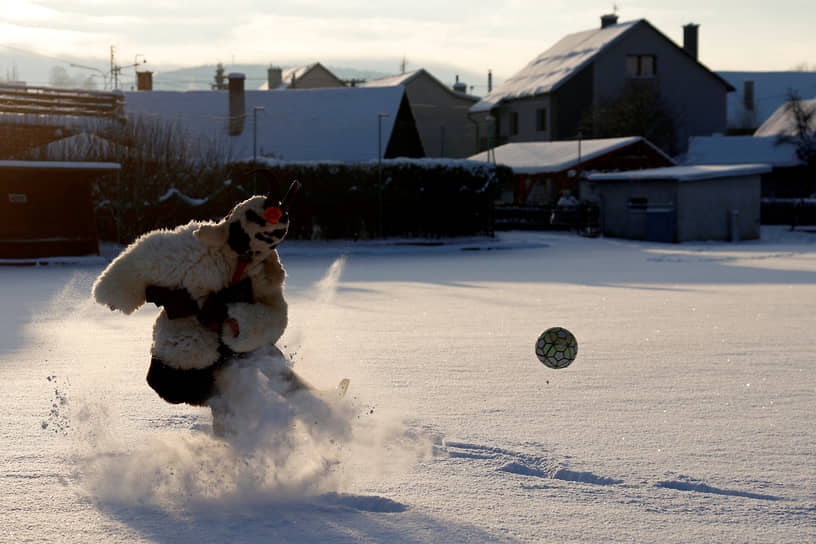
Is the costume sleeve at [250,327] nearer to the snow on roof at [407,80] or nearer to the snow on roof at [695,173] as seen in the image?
the snow on roof at [695,173]

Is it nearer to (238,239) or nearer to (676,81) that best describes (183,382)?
(238,239)

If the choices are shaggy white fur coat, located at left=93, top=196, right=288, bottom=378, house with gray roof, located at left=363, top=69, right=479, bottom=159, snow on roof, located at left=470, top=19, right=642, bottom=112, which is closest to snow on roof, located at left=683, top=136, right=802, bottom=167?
snow on roof, located at left=470, top=19, right=642, bottom=112

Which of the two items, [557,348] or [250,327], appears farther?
[557,348]

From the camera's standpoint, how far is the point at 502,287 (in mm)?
17312

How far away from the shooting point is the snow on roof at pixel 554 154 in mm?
→ 42125

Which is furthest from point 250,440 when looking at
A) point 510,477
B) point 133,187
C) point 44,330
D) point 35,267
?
point 133,187

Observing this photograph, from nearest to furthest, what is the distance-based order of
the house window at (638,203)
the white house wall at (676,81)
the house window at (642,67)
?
the house window at (638,203) < the white house wall at (676,81) < the house window at (642,67)

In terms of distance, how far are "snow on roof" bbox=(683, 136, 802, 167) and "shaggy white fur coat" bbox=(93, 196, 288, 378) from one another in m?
45.4

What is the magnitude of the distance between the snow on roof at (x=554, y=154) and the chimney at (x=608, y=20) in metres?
14.3

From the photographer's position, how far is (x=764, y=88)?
80.5m

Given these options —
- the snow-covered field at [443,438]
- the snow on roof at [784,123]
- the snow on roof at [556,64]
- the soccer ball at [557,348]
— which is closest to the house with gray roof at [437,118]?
the snow on roof at [556,64]

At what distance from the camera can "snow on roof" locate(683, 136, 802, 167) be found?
47469mm

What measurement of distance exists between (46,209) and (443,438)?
1964 centimetres

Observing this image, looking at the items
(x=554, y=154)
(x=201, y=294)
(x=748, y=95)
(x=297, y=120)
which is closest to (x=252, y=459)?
(x=201, y=294)
